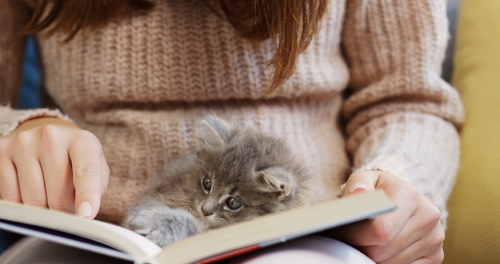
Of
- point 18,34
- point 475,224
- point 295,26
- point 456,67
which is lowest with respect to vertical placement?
point 475,224

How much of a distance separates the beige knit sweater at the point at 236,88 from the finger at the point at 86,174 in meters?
0.24

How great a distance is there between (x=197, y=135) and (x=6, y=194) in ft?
1.28

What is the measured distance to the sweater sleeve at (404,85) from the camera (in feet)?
3.21

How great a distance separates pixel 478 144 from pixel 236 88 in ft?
1.95

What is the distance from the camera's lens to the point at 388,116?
1.06 m

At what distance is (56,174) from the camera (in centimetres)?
68

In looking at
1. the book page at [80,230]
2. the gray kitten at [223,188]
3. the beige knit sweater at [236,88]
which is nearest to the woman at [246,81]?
the beige knit sweater at [236,88]

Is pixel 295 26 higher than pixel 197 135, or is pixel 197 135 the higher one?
pixel 295 26

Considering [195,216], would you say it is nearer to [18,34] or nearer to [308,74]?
[308,74]

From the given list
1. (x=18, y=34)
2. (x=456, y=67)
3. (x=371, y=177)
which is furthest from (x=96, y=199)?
(x=456, y=67)

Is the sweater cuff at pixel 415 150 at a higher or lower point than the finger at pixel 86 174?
lower

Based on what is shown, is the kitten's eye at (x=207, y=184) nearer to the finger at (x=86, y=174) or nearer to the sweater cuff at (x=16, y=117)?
the finger at (x=86, y=174)

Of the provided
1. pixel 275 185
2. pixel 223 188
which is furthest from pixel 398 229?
pixel 223 188

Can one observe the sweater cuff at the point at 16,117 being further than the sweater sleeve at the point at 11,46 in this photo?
No
